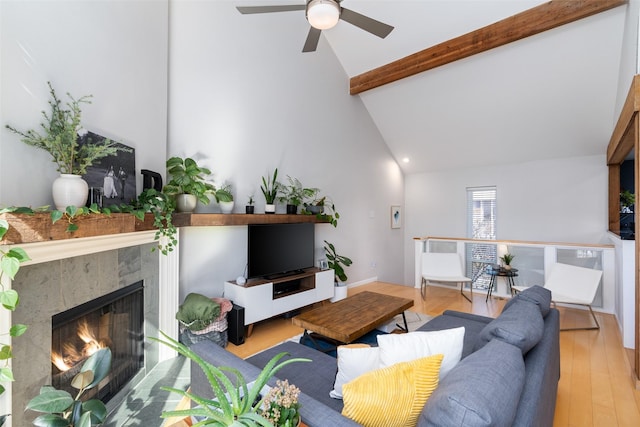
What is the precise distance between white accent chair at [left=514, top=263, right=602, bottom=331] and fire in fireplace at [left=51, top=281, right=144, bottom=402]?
414 cm

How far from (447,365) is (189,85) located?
3184mm

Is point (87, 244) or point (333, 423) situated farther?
point (87, 244)

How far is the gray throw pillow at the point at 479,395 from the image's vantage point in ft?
2.70

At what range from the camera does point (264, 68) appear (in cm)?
377

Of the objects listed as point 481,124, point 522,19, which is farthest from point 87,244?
point 481,124

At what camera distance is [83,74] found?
1.76 m

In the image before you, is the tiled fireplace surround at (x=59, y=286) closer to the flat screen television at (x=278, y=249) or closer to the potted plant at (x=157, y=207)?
the potted plant at (x=157, y=207)

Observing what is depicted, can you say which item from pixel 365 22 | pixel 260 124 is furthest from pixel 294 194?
pixel 365 22

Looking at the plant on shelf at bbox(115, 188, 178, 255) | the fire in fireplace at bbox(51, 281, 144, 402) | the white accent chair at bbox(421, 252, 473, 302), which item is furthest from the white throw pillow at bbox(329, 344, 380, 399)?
the white accent chair at bbox(421, 252, 473, 302)

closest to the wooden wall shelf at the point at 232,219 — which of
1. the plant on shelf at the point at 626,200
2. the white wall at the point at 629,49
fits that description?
the white wall at the point at 629,49

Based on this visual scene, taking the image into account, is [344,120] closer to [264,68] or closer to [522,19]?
[264,68]

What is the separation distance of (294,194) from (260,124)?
0.99 m

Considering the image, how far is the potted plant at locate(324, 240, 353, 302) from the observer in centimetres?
416

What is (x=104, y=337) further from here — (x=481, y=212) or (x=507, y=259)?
(x=481, y=212)
